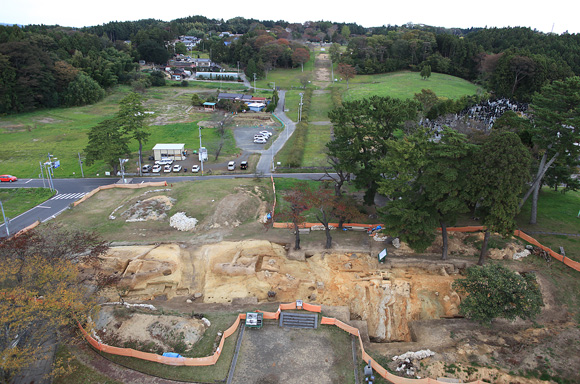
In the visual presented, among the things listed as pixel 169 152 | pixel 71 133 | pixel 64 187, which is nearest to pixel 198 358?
pixel 64 187

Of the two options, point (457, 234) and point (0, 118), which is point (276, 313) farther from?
point (0, 118)

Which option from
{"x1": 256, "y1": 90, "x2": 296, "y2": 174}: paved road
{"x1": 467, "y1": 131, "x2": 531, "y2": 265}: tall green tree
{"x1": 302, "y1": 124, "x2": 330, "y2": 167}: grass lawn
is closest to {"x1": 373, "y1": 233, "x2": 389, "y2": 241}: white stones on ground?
{"x1": 467, "y1": 131, "x2": 531, "y2": 265}: tall green tree

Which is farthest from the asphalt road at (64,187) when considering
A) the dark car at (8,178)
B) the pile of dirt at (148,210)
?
the pile of dirt at (148,210)

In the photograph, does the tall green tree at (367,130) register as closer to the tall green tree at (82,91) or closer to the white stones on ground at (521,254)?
the white stones on ground at (521,254)

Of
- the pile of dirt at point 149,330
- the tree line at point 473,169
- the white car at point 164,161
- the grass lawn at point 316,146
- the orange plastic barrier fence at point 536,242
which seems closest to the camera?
the pile of dirt at point 149,330

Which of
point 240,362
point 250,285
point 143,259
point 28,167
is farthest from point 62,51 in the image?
point 240,362

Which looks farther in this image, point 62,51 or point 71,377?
point 62,51
